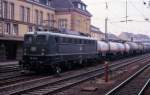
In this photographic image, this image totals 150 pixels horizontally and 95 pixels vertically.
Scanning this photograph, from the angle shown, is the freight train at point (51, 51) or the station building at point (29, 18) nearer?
the freight train at point (51, 51)

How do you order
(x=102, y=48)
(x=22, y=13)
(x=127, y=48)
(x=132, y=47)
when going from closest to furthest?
(x=102, y=48)
(x=22, y=13)
(x=127, y=48)
(x=132, y=47)

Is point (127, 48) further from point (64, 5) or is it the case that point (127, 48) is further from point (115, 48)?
point (64, 5)

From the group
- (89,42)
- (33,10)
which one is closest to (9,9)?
(33,10)

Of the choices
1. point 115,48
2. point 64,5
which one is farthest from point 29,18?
point 64,5

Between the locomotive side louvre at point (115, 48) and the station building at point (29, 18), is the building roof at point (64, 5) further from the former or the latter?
the locomotive side louvre at point (115, 48)

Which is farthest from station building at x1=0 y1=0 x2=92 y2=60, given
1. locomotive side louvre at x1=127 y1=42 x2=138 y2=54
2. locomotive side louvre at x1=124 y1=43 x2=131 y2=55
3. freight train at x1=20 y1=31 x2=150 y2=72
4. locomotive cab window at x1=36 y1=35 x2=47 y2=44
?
locomotive side louvre at x1=127 y1=42 x2=138 y2=54

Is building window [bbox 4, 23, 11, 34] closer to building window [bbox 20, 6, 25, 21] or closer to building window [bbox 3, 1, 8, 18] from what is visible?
building window [bbox 3, 1, 8, 18]

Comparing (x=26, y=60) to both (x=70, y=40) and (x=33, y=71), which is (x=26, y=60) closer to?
(x=33, y=71)

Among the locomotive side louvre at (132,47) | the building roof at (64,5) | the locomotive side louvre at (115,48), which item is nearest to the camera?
the locomotive side louvre at (115,48)

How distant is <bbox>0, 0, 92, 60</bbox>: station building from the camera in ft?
152

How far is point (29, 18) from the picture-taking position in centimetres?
5434

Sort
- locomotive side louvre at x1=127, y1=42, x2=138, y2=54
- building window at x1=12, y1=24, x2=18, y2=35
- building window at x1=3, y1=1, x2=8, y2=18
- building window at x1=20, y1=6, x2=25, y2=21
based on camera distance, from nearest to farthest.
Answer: building window at x1=3, y1=1, x2=8, y2=18 < building window at x1=12, y1=24, x2=18, y2=35 < building window at x1=20, y1=6, x2=25, y2=21 < locomotive side louvre at x1=127, y1=42, x2=138, y2=54

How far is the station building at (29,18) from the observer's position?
46.4 meters

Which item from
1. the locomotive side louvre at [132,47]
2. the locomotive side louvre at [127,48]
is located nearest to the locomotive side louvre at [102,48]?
the locomotive side louvre at [127,48]
